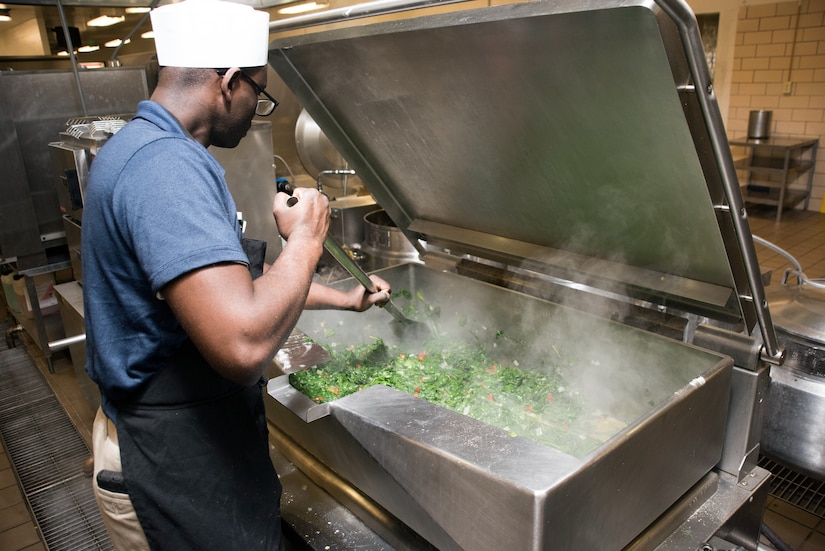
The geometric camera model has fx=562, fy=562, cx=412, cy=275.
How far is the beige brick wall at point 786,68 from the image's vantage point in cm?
685

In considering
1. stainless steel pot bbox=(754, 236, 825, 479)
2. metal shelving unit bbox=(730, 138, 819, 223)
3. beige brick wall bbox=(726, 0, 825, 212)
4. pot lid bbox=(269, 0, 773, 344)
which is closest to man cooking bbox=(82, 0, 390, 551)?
pot lid bbox=(269, 0, 773, 344)

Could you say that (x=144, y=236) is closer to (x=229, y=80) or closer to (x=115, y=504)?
(x=229, y=80)

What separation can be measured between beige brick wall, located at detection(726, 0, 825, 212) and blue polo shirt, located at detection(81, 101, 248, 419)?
8.27 meters

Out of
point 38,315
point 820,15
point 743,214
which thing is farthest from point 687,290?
point 820,15

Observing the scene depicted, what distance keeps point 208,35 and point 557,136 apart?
76cm

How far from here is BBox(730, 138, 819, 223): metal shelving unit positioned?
22.7ft

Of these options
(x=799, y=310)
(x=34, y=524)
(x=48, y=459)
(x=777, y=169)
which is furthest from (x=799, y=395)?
(x=777, y=169)

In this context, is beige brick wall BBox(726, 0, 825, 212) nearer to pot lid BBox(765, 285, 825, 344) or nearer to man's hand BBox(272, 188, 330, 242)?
pot lid BBox(765, 285, 825, 344)

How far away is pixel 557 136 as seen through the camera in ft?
4.20

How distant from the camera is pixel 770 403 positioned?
160 cm

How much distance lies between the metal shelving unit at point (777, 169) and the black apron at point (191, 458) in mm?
7514

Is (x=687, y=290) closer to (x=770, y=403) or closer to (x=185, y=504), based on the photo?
(x=770, y=403)

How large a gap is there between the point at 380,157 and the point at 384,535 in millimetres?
1136

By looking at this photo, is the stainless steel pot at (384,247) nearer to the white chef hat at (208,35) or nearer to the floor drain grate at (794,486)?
the white chef hat at (208,35)
